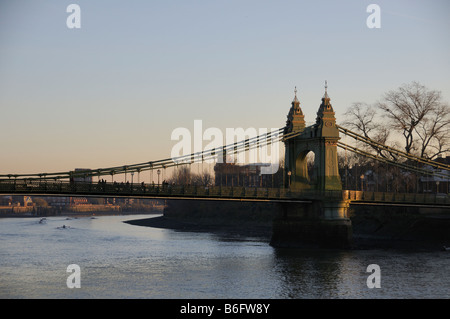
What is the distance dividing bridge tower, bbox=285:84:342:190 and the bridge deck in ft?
8.77

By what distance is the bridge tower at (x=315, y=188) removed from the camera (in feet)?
249

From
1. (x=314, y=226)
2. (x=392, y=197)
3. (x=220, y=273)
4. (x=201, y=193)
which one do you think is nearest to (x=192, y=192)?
(x=201, y=193)

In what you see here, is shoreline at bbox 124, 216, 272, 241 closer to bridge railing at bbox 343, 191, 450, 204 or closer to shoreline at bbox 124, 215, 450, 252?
shoreline at bbox 124, 215, 450, 252

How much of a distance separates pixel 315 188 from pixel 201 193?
16.0 metres

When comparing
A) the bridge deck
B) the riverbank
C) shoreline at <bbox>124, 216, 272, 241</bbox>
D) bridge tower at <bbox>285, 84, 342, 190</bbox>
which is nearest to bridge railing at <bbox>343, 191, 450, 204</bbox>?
the bridge deck

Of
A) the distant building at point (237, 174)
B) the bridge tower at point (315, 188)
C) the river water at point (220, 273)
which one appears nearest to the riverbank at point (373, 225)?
the bridge tower at point (315, 188)

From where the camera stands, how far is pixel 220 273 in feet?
188

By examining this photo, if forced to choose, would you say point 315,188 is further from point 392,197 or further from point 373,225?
point 373,225

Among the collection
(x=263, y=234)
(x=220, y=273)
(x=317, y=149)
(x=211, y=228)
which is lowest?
(x=211, y=228)

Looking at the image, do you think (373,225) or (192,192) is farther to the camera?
(373,225)

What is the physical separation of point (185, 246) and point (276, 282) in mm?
33217

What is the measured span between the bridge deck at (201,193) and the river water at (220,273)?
20.4 feet

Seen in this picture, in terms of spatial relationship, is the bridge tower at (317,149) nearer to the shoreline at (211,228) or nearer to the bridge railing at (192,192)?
the bridge railing at (192,192)

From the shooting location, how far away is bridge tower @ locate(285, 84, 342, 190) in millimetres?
79000
